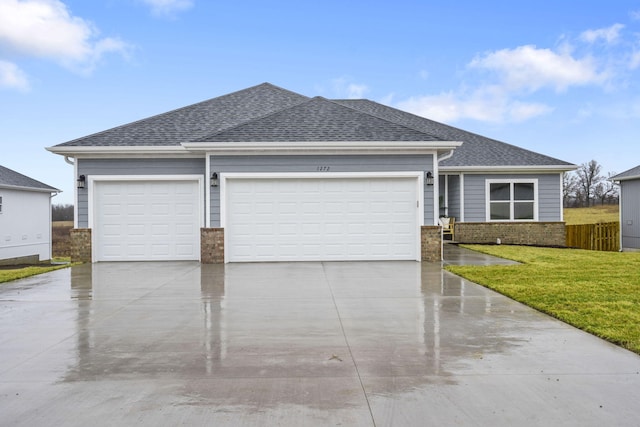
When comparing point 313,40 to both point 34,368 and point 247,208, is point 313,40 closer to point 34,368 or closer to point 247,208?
point 247,208

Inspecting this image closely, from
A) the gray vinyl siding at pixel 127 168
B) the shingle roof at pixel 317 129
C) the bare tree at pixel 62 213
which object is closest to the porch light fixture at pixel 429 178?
the shingle roof at pixel 317 129

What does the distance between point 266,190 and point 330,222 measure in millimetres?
1921

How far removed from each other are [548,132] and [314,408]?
94.1ft

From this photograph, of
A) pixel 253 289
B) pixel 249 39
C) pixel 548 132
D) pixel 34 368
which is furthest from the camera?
pixel 548 132

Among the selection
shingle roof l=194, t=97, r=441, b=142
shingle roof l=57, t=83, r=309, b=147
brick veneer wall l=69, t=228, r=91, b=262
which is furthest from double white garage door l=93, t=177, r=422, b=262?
brick veneer wall l=69, t=228, r=91, b=262

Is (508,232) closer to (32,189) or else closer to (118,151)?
(118,151)

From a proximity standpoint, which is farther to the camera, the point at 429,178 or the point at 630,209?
the point at 630,209

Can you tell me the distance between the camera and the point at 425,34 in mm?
19062

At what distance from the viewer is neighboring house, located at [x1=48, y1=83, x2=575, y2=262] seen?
13.7 metres

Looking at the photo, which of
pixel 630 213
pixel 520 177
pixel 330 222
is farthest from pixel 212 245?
pixel 630 213

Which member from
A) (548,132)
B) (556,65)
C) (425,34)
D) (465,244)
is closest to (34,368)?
(465,244)

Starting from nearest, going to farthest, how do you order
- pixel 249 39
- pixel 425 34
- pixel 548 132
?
pixel 425 34, pixel 249 39, pixel 548 132

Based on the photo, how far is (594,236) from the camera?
2098cm

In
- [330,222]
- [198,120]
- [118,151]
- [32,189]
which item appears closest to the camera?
[330,222]
